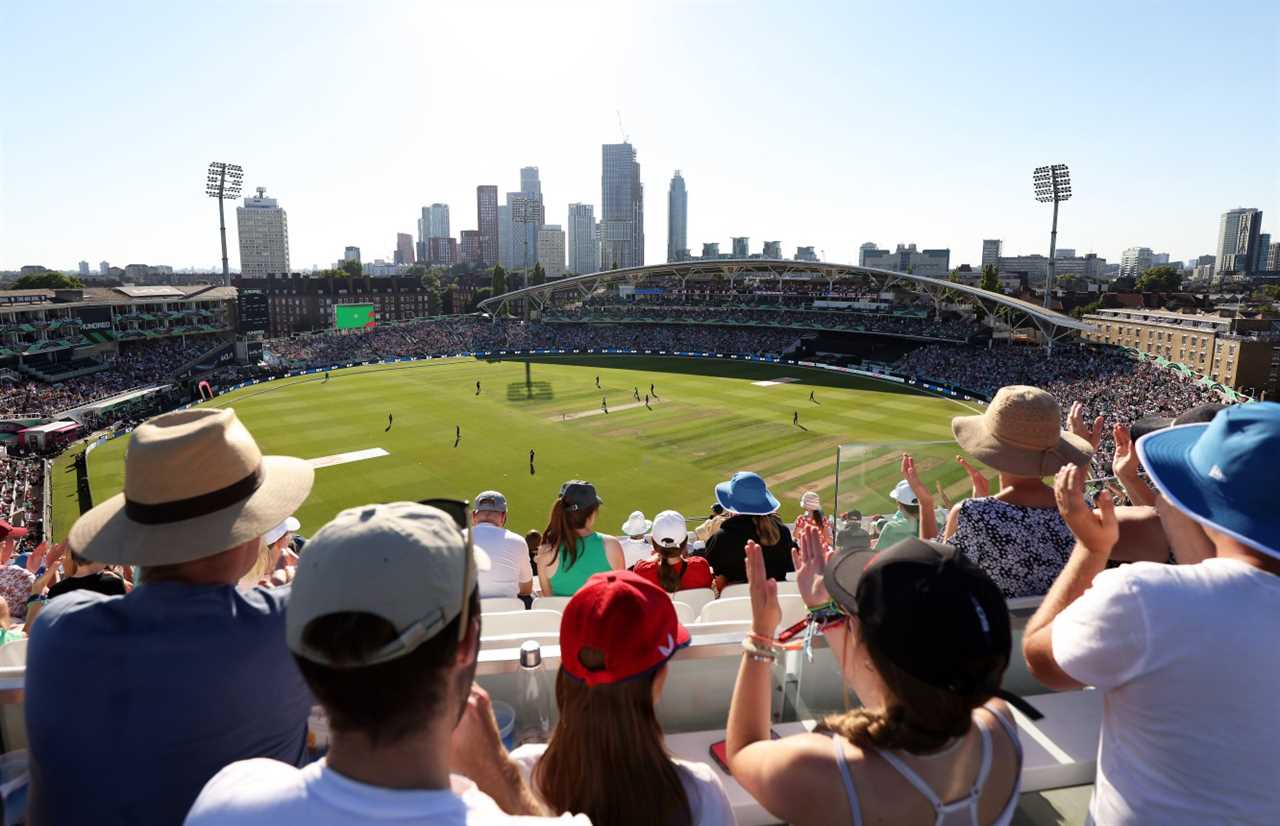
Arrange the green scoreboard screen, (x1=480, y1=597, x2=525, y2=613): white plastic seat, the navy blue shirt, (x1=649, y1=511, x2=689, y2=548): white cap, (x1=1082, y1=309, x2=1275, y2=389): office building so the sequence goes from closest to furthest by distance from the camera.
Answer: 1. the navy blue shirt
2. (x1=480, y1=597, x2=525, y2=613): white plastic seat
3. (x1=649, y1=511, x2=689, y2=548): white cap
4. (x1=1082, y1=309, x2=1275, y2=389): office building
5. the green scoreboard screen

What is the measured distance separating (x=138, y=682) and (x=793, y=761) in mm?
1779

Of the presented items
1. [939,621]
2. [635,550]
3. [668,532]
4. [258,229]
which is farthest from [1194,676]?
[258,229]

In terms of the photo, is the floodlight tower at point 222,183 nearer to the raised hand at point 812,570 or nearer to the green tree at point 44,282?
the green tree at point 44,282

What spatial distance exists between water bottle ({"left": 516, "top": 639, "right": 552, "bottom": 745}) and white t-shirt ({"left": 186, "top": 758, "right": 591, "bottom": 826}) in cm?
118

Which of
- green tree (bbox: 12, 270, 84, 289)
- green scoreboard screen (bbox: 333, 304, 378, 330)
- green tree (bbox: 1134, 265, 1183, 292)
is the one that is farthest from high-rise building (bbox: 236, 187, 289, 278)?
green tree (bbox: 1134, 265, 1183, 292)

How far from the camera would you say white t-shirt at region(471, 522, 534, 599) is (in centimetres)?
543

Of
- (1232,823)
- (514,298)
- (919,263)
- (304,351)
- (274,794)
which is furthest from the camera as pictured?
(919,263)

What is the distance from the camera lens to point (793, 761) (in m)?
1.97

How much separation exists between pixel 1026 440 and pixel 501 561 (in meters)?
3.67

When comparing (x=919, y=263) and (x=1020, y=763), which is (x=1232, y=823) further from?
(x=919, y=263)

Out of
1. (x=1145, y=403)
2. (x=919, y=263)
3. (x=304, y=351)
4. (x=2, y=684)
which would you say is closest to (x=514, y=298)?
(x=304, y=351)

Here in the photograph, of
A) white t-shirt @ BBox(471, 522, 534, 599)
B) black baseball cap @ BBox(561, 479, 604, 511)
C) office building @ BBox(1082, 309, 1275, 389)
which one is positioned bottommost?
office building @ BBox(1082, 309, 1275, 389)

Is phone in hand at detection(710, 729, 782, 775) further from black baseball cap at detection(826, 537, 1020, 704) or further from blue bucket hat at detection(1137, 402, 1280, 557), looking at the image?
blue bucket hat at detection(1137, 402, 1280, 557)

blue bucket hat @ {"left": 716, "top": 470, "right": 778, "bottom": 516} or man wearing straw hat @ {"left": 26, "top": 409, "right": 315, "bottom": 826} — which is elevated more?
man wearing straw hat @ {"left": 26, "top": 409, "right": 315, "bottom": 826}
